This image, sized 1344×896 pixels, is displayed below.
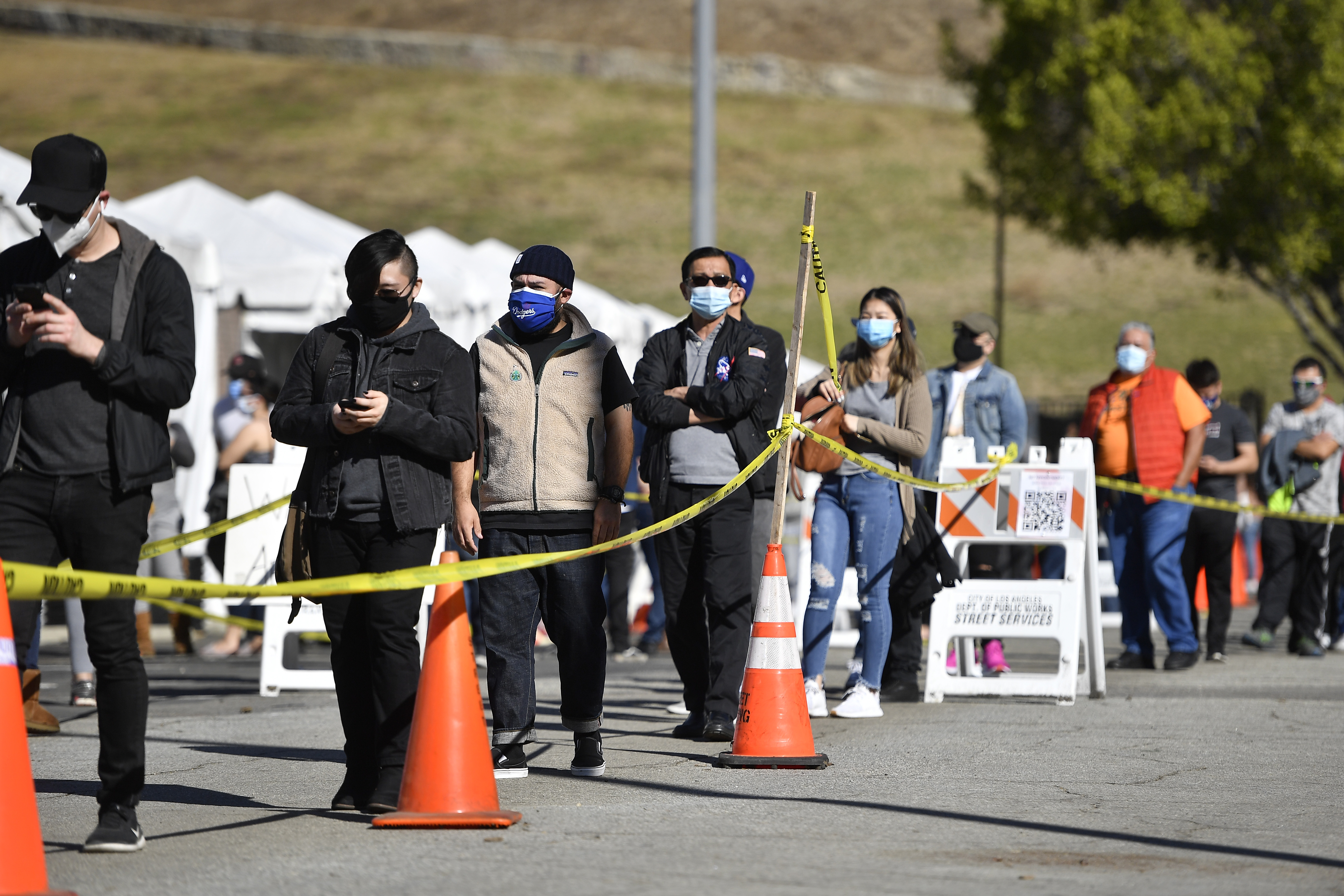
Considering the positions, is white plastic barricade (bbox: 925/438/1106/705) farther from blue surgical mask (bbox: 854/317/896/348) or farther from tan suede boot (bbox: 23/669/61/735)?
tan suede boot (bbox: 23/669/61/735)

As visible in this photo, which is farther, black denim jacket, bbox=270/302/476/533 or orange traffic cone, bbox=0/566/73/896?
black denim jacket, bbox=270/302/476/533

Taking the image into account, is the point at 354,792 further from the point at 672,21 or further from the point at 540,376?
the point at 672,21

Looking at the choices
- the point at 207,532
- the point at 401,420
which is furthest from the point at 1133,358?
the point at 401,420

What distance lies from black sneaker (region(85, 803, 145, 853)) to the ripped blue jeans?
13.1 ft

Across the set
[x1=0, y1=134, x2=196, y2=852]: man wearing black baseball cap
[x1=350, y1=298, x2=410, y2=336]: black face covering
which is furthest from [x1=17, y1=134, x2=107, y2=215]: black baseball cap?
[x1=350, y1=298, x2=410, y2=336]: black face covering

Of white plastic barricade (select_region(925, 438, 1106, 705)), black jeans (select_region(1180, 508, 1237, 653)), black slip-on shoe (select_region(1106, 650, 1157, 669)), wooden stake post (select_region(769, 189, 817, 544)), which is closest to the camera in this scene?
wooden stake post (select_region(769, 189, 817, 544))

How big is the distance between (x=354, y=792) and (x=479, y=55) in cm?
7542

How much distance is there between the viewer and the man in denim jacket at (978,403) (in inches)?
405

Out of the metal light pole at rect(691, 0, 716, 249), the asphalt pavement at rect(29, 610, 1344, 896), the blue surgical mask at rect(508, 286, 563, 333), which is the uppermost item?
the metal light pole at rect(691, 0, 716, 249)

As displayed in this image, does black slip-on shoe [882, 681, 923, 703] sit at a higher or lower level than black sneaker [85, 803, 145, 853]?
higher

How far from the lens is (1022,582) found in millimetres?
9289

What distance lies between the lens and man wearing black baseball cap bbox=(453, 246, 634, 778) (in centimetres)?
652

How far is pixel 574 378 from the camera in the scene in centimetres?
657

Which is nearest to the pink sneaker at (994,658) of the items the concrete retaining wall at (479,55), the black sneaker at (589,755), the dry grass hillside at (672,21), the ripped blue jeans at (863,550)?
the ripped blue jeans at (863,550)
